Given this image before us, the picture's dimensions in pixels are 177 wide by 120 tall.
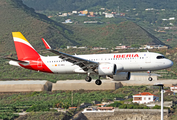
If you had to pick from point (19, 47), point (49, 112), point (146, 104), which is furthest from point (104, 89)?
point (19, 47)

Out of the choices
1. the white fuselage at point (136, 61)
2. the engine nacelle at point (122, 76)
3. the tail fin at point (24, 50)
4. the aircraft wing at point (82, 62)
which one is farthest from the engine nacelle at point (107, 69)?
the tail fin at point (24, 50)

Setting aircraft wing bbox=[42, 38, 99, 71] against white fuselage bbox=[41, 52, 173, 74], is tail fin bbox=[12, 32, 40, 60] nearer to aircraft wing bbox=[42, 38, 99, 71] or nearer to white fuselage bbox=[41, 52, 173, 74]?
aircraft wing bbox=[42, 38, 99, 71]

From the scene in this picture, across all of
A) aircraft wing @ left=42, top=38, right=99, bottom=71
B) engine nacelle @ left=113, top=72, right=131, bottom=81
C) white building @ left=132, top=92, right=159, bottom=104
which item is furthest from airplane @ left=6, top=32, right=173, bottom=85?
white building @ left=132, top=92, right=159, bottom=104

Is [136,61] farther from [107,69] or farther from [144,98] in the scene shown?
[144,98]

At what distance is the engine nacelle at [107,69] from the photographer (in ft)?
216

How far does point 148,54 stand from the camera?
67.2 m

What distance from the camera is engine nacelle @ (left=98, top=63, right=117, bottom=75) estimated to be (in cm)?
6569

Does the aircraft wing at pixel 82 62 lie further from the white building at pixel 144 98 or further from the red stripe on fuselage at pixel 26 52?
the white building at pixel 144 98

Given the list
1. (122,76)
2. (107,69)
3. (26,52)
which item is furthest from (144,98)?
(107,69)

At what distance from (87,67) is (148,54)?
11084 mm

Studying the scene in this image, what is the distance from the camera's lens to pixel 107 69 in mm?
65812

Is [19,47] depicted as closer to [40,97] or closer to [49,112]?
[49,112]

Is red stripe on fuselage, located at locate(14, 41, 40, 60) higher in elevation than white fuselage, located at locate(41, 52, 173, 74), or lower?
higher

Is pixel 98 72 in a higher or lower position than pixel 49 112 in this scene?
higher
